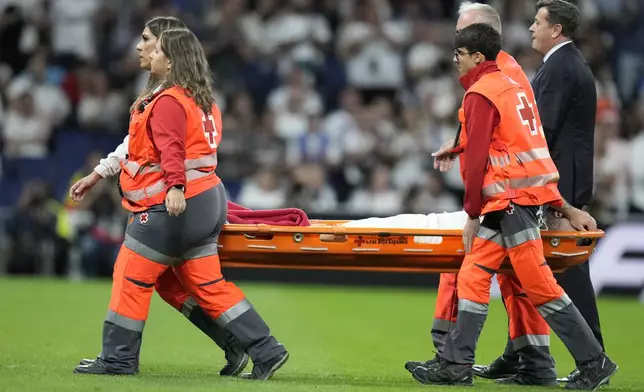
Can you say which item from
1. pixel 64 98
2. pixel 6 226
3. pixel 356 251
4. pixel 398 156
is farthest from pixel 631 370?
pixel 64 98

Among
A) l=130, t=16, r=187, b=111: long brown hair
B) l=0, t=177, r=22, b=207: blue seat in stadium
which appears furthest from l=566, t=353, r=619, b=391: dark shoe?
l=0, t=177, r=22, b=207: blue seat in stadium

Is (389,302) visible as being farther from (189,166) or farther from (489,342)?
(189,166)

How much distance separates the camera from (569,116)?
785 centimetres

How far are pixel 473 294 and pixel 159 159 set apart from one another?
6.46 feet

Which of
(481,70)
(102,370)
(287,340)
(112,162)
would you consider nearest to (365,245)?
(481,70)

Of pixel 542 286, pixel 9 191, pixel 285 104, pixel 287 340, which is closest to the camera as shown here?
pixel 542 286

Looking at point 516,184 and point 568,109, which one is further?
point 568,109

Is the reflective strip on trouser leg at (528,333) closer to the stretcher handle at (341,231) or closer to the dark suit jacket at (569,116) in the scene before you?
the stretcher handle at (341,231)

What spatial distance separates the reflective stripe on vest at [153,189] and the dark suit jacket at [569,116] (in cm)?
226

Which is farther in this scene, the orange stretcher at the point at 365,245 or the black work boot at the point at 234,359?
the black work boot at the point at 234,359

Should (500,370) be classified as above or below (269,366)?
below

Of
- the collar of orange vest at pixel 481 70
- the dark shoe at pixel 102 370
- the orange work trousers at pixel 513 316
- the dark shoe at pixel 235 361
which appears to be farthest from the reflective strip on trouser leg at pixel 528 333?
the dark shoe at pixel 102 370

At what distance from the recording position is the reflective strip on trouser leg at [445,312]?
7625 mm

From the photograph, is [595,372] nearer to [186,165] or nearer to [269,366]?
[269,366]
